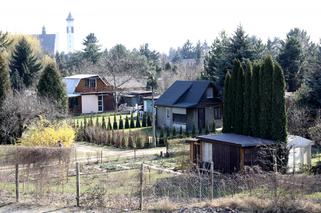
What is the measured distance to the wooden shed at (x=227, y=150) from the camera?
2283 centimetres

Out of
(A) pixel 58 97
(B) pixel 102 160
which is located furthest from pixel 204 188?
(A) pixel 58 97

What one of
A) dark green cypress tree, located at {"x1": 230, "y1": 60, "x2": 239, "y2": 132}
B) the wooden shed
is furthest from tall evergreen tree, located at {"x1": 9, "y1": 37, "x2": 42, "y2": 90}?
the wooden shed

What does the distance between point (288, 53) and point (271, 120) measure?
86.7 feet

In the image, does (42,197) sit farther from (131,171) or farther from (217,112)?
(217,112)

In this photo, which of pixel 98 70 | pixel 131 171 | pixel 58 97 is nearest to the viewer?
pixel 131 171

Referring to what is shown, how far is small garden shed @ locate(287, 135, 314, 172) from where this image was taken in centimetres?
2367

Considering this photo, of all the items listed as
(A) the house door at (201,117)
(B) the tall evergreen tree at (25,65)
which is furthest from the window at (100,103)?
(A) the house door at (201,117)

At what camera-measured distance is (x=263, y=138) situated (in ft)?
80.1

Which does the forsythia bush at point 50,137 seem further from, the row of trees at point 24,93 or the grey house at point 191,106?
the grey house at point 191,106

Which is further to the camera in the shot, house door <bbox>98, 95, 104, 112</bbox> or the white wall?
house door <bbox>98, 95, 104, 112</bbox>

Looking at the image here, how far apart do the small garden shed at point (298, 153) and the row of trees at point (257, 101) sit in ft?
2.07

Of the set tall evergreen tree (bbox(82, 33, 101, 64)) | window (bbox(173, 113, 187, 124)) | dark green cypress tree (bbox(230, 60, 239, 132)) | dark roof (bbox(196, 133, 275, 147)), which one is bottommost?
dark roof (bbox(196, 133, 275, 147))

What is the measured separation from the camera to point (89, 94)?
180 ft

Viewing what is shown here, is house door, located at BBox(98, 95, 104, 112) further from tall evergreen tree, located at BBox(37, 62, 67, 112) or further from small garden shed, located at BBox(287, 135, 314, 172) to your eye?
small garden shed, located at BBox(287, 135, 314, 172)
